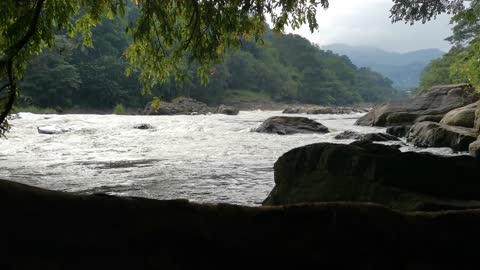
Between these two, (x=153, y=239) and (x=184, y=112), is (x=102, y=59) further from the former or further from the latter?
(x=153, y=239)

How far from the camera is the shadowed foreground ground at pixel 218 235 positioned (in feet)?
7.63

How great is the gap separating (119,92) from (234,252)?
249ft

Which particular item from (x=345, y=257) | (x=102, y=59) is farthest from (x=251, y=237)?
(x=102, y=59)

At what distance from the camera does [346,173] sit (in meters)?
6.73

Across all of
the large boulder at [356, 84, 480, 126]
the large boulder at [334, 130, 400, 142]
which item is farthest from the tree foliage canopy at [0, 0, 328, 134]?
the large boulder at [356, 84, 480, 126]

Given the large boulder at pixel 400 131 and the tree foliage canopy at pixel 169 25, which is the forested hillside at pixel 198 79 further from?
the large boulder at pixel 400 131

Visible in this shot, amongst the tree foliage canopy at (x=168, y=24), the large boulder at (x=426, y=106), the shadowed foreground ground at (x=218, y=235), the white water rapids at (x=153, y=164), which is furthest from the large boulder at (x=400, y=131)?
the shadowed foreground ground at (x=218, y=235)

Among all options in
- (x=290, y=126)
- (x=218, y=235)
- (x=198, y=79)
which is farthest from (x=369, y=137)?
(x=198, y=79)

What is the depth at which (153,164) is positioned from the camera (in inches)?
598

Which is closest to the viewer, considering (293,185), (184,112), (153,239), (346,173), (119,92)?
(153,239)

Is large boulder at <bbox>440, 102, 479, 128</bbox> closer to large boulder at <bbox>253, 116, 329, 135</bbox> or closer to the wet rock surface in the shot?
large boulder at <bbox>253, 116, 329, 135</bbox>

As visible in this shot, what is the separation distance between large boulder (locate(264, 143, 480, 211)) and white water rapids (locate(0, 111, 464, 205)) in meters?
1.94

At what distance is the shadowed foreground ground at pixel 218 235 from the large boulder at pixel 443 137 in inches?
612

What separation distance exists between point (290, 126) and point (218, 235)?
83.7 ft
